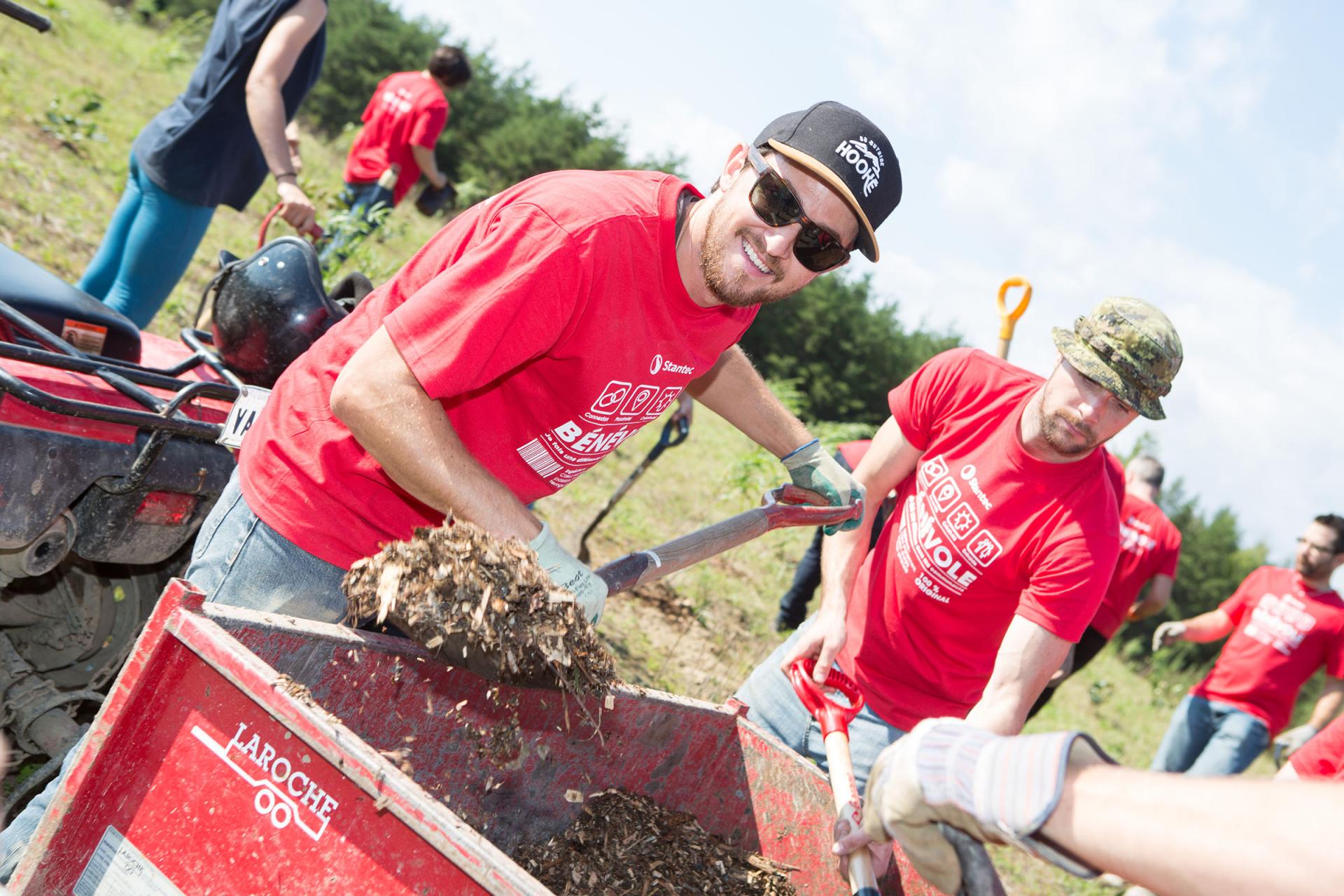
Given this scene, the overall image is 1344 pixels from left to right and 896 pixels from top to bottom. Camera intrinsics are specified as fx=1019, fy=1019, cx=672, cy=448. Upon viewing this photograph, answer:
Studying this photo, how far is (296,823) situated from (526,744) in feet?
2.80

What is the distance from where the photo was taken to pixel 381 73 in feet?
75.3

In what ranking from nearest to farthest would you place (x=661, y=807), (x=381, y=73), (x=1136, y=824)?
(x=1136, y=824) → (x=661, y=807) → (x=381, y=73)

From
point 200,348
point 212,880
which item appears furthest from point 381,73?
point 212,880

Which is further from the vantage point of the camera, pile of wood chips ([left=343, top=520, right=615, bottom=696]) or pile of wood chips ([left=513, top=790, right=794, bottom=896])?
pile of wood chips ([left=513, top=790, right=794, bottom=896])

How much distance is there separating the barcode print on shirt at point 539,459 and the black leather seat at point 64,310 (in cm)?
144

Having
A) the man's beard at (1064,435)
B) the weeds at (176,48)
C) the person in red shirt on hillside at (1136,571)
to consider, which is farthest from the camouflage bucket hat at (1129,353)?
the weeds at (176,48)

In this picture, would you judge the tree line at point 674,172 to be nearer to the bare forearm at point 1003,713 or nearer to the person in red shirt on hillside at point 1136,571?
the person in red shirt on hillside at point 1136,571

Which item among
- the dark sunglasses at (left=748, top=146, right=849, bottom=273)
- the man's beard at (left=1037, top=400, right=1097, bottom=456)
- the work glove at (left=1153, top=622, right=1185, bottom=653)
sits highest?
the dark sunglasses at (left=748, top=146, right=849, bottom=273)

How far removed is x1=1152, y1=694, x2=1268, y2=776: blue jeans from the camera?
5879mm

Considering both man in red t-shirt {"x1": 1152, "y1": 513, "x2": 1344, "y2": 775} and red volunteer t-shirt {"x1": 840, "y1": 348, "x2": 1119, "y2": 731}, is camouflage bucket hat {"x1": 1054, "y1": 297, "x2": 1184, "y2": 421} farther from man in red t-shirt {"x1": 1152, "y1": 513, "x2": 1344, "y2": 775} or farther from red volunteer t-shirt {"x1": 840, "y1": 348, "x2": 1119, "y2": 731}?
man in red t-shirt {"x1": 1152, "y1": 513, "x2": 1344, "y2": 775}

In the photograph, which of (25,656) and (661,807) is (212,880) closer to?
(661,807)

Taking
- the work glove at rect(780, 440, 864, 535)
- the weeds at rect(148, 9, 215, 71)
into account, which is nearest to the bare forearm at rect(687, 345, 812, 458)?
the work glove at rect(780, 440, 864, 535)

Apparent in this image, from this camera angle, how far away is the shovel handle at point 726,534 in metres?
2.32

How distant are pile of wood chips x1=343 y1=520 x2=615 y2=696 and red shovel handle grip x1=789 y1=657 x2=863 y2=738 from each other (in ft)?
3.60
